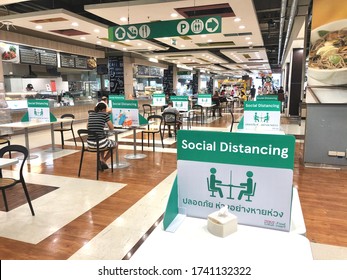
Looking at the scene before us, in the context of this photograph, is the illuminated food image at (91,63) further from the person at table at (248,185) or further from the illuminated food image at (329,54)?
the person at table at (248,185)

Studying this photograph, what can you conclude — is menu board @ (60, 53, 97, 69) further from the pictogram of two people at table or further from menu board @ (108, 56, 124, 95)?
the pictogram of two people at table

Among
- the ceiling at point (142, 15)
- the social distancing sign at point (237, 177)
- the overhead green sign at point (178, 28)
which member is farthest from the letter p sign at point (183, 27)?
the social distancing sign at point (237, 177)

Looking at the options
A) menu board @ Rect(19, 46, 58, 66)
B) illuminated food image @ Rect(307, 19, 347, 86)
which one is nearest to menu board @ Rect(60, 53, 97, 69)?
menu board @ Rect(19, 46, 58, 66)

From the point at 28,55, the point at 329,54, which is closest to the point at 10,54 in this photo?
the point at 28,55

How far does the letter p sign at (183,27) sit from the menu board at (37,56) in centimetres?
672

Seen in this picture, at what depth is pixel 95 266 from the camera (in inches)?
46.5

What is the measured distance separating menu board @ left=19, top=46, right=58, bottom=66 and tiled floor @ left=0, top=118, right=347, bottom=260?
6464 millimetres

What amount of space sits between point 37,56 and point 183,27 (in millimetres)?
7077

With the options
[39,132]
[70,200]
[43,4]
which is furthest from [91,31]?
[70,200]

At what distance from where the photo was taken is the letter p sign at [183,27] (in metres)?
5.72

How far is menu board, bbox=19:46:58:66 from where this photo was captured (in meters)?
9.92

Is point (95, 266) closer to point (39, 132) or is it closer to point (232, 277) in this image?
point (232, 277)

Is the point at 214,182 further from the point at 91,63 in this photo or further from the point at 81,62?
the point at 91,63

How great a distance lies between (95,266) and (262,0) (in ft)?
33.2
